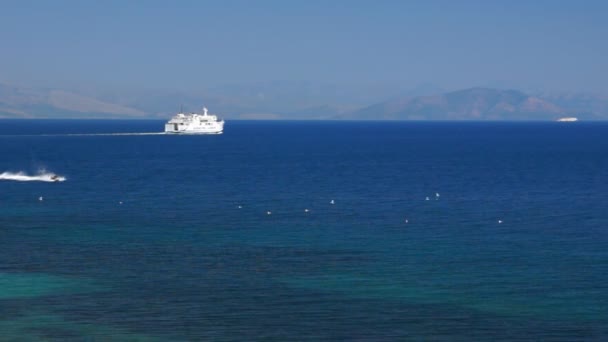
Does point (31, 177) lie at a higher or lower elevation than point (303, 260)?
higher

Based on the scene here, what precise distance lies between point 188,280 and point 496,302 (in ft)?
54.0

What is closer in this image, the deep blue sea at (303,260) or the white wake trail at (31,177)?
the deep blue sea at (303,260)

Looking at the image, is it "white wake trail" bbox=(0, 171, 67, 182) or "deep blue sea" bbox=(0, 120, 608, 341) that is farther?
"white wake trail" bbox=(0, 171, 67, 182)

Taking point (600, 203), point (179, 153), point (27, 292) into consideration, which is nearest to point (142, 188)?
point (600, 203)

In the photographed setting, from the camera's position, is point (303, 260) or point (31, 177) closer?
point (303, 260)

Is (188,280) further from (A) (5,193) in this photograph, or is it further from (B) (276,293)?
(A) (5,193)

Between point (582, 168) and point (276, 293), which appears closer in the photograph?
point (276, 293)

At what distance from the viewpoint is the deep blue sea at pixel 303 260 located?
139ft

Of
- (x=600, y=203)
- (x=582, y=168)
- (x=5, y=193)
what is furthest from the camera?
(x=582, y=168)

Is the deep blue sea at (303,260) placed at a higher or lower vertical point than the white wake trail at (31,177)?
lower

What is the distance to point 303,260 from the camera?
56.6 meters

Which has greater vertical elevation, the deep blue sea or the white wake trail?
the white wake trail

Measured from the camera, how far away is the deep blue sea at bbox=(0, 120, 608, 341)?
42.3m

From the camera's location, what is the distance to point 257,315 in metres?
43.8
